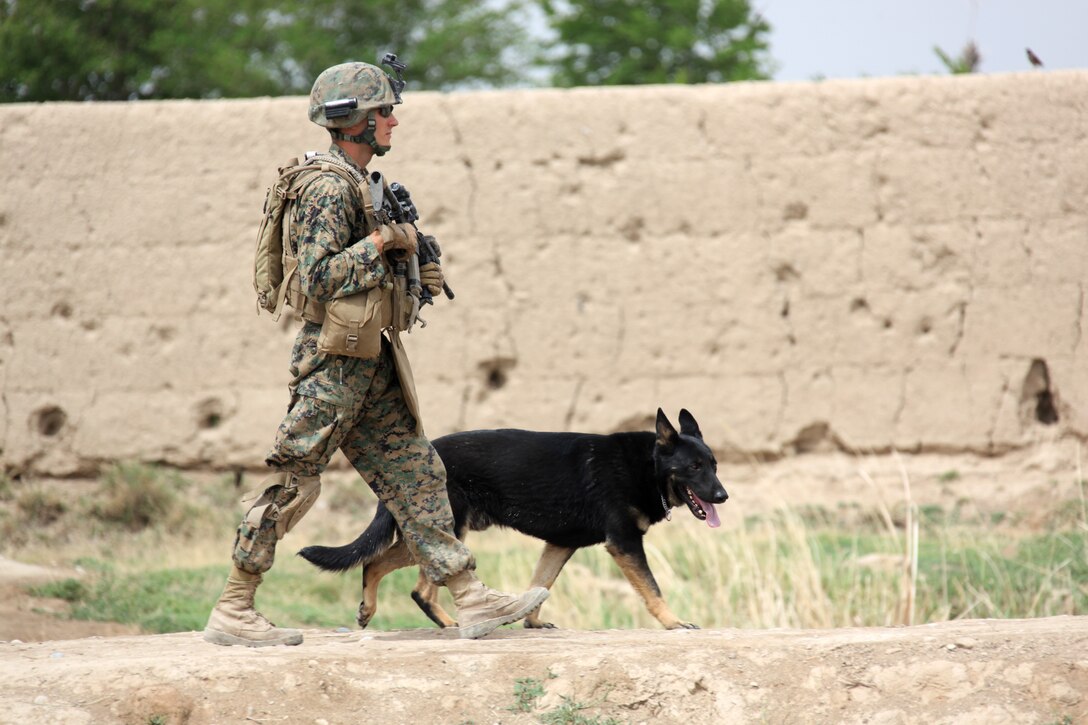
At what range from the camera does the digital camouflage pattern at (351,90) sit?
4.59 meters

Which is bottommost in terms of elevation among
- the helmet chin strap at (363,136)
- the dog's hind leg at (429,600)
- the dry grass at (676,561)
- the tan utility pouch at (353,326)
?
the dry grass at (676,561)

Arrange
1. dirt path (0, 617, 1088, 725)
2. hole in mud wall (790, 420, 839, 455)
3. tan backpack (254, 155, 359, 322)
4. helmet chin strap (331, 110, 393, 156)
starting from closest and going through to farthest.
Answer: dirt path (0, 617, 1088, 725)
tan backpack (254, 155, 359, 322)
helmet chin strap (331, 110, 393, 156)
hole in mud wall (790, 420, 839, 455)

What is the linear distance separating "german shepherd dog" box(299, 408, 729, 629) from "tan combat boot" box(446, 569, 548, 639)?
1.30ft

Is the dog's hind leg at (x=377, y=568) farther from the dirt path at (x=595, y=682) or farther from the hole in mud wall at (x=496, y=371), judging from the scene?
the hole in mud wall at (x=496, y=371)

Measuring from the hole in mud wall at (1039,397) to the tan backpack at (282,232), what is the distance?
248 inches

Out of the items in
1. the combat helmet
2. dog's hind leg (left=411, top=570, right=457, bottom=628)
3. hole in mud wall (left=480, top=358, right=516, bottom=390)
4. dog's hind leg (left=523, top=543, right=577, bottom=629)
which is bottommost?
dog's hind leg (left=411, top=570, right=457, bottom=628)

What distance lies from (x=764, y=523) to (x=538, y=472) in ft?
13.4

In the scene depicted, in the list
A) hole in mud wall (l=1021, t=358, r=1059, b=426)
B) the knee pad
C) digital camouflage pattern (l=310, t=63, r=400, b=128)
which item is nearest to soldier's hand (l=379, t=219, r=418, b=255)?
digital camouflage pattern (l=310, t=63, r=400, b=128)

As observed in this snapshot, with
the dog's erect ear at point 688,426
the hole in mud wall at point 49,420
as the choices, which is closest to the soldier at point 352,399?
the dog's erect ear at point 688,426

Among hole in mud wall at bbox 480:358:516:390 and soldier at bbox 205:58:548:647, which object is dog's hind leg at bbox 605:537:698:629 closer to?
soldier at bbox 205:58:548:647

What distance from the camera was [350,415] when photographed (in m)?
4.59

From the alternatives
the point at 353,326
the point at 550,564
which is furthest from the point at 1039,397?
the point at 353,326

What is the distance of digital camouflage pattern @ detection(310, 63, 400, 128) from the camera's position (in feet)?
15.0

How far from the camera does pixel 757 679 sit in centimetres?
452
